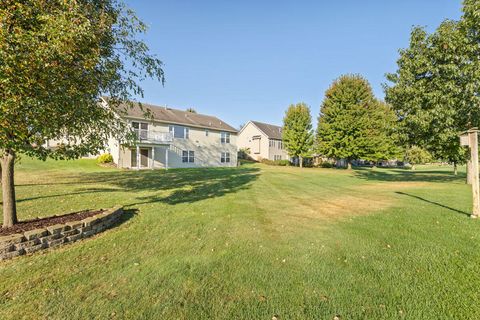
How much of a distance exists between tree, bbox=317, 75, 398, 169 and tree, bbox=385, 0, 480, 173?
51.5 ft

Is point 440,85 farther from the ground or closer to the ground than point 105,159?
farther from the ground

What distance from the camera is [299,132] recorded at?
37875mm

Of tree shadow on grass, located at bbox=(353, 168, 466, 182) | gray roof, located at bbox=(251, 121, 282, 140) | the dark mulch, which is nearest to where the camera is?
the dark mulch

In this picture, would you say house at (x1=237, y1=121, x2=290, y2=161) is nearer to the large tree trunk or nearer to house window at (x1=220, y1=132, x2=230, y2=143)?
house window at (x1=220, y1=132, x2=230, y2=143)

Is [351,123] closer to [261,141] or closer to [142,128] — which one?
[261,141]

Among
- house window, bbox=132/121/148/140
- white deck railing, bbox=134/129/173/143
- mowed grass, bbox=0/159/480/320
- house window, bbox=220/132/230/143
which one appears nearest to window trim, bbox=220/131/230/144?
house window, bbox=220/132/230/143

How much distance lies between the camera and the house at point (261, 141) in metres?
44.6

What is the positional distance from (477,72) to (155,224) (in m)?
16.9

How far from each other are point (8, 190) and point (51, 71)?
3288 millimetres

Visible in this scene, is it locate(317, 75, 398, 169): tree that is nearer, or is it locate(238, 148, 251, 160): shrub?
locate(317, 75, 398, 169): tree

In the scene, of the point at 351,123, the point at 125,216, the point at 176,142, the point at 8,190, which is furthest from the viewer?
the point at 351,123

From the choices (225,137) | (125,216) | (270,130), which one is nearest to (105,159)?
(225,137)

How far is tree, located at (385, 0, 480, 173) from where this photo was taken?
521 inches

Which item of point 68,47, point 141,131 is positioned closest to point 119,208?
point 68,47
